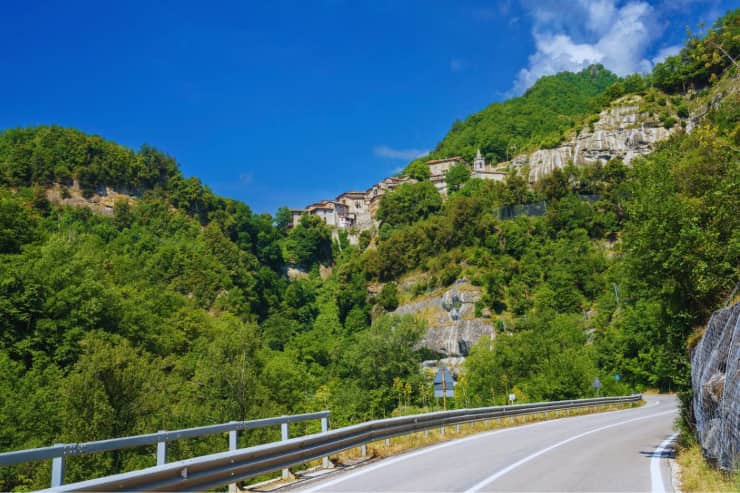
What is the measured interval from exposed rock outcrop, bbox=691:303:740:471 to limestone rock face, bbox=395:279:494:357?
78.1 m

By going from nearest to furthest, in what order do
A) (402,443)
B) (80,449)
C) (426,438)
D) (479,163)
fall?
(80,449)
(402,443)
(426,438)
(479,163)

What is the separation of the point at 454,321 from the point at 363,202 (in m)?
97.5

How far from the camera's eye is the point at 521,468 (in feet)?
30.9

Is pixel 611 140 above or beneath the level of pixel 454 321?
above

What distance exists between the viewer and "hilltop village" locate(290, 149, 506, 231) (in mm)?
173250

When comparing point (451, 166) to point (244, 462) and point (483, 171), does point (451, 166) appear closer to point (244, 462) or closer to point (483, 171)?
point (483, 171)

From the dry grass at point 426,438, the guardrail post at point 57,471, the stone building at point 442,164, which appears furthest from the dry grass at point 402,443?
the stone building at point 442,164

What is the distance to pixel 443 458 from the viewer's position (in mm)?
10766

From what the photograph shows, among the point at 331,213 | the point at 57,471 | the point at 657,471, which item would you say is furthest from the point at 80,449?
A: the point at 331,213

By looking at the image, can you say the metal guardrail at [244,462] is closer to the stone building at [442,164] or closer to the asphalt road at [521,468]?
the asphalt road at [521,468]

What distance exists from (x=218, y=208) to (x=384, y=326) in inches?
4205

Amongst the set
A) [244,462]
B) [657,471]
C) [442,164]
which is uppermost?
[442,164]

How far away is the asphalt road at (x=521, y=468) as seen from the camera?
7.68 m

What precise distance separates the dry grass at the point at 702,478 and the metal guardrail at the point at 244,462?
549 centimetres
